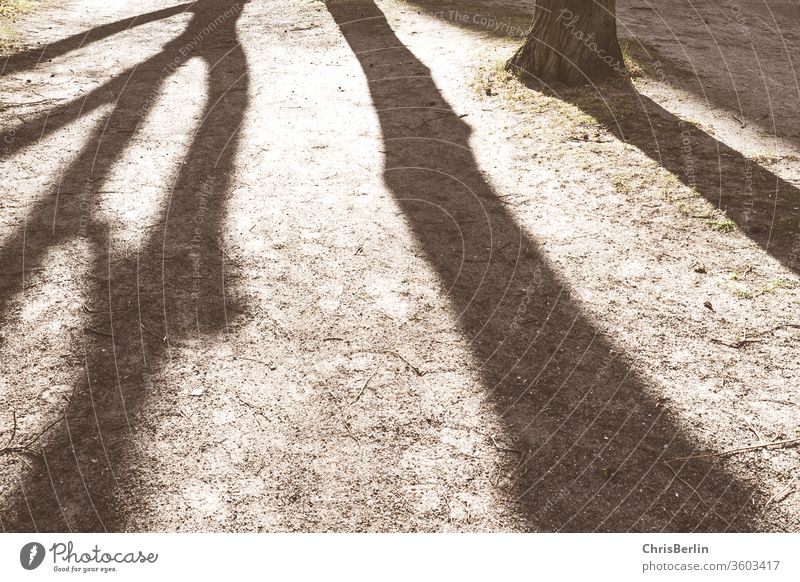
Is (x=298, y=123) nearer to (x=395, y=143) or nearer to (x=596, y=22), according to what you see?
(x=395, y=143)

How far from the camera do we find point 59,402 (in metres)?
3.05

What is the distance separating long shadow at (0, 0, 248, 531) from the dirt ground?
17 mm

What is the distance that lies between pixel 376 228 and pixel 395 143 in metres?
1.57

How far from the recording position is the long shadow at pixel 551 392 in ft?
8.47

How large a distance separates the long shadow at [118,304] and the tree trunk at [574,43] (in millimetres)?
3162

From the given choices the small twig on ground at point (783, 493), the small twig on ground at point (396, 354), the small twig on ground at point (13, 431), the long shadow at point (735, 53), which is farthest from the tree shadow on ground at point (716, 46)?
the small twig on ground at point (13, 431)

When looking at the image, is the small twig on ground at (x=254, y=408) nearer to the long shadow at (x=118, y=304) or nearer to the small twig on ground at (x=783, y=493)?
the long shadow at (x=118, y=304)

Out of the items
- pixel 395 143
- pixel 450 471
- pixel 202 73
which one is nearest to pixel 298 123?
pixel 395 143

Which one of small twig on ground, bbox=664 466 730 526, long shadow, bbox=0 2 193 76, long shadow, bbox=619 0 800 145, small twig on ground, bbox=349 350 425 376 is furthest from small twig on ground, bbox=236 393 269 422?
long shadow, bbox=0 2 193 76

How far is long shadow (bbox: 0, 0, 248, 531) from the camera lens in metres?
2.63

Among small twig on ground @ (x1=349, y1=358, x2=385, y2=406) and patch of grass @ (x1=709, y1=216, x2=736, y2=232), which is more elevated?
patch of grass @ (x1=709, y1=216, x2=736, y2=232)

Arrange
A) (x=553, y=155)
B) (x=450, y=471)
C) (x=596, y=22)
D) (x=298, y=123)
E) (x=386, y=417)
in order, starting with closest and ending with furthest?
1. (x=450, y=471)
2. (x=386, y=417)
3. (x=553, y=155)
4. (x=298, y=123)
5. (x=596, y=22)

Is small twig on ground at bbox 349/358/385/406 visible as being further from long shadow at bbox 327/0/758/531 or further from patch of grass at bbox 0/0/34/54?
patch of grass at bbox 0/0/34/54

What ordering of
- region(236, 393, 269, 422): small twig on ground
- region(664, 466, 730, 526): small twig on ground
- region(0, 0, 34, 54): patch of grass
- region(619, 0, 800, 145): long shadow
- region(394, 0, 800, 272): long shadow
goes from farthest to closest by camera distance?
1. region(0, 0, 34, 54): patch of grass
2. region(619, 0, 800, 145): long shadow
3. region(394, 0, 800, 272): long shadow
4. region(236, 393, 269, 422): small twig on ground
5. region(664, 466, 730, 526): small twig on ground
